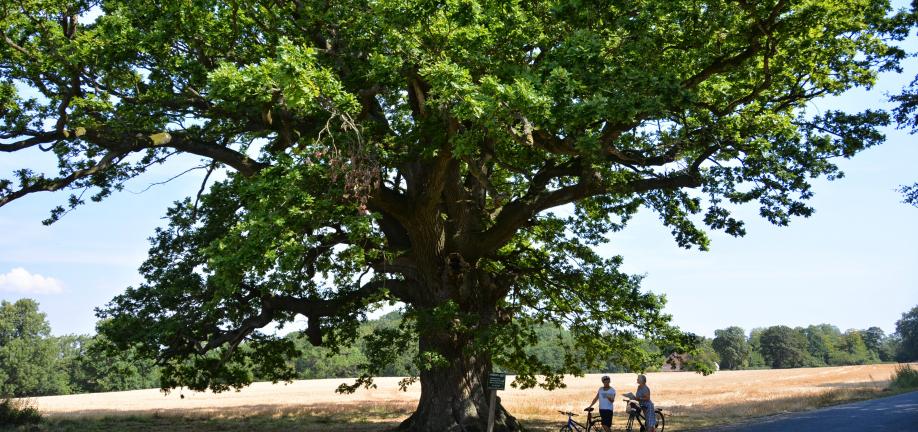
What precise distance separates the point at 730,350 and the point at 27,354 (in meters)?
114

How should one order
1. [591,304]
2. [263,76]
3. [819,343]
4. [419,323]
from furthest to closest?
[819,343] < [591,304] < [419,323] < [263,76]

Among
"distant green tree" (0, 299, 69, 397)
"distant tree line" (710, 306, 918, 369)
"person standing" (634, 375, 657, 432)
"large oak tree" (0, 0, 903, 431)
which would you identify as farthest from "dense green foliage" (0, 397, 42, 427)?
"distant tree line" (710, 306, 918, 369)

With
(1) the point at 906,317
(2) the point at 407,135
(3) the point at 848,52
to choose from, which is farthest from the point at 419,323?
(1) the point at 906,317

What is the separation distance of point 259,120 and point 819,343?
167 meters

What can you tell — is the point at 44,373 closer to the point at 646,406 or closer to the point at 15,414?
the point at 15,414

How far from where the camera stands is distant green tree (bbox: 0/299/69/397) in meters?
95.4

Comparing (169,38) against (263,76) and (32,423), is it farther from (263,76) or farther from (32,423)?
(32,423)

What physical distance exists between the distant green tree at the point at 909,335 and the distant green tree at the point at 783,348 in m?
15.3

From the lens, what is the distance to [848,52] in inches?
576

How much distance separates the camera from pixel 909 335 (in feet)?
371

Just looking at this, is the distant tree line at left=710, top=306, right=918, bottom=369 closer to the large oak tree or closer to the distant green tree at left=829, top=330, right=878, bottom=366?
the distant green tree at left=829, top=330, right=878, bottom=366

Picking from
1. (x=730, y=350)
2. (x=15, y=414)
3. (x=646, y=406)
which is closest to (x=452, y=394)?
(x=646, y=406)

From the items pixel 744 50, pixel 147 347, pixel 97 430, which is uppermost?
pixel 744 50

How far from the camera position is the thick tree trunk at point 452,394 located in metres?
17.2
